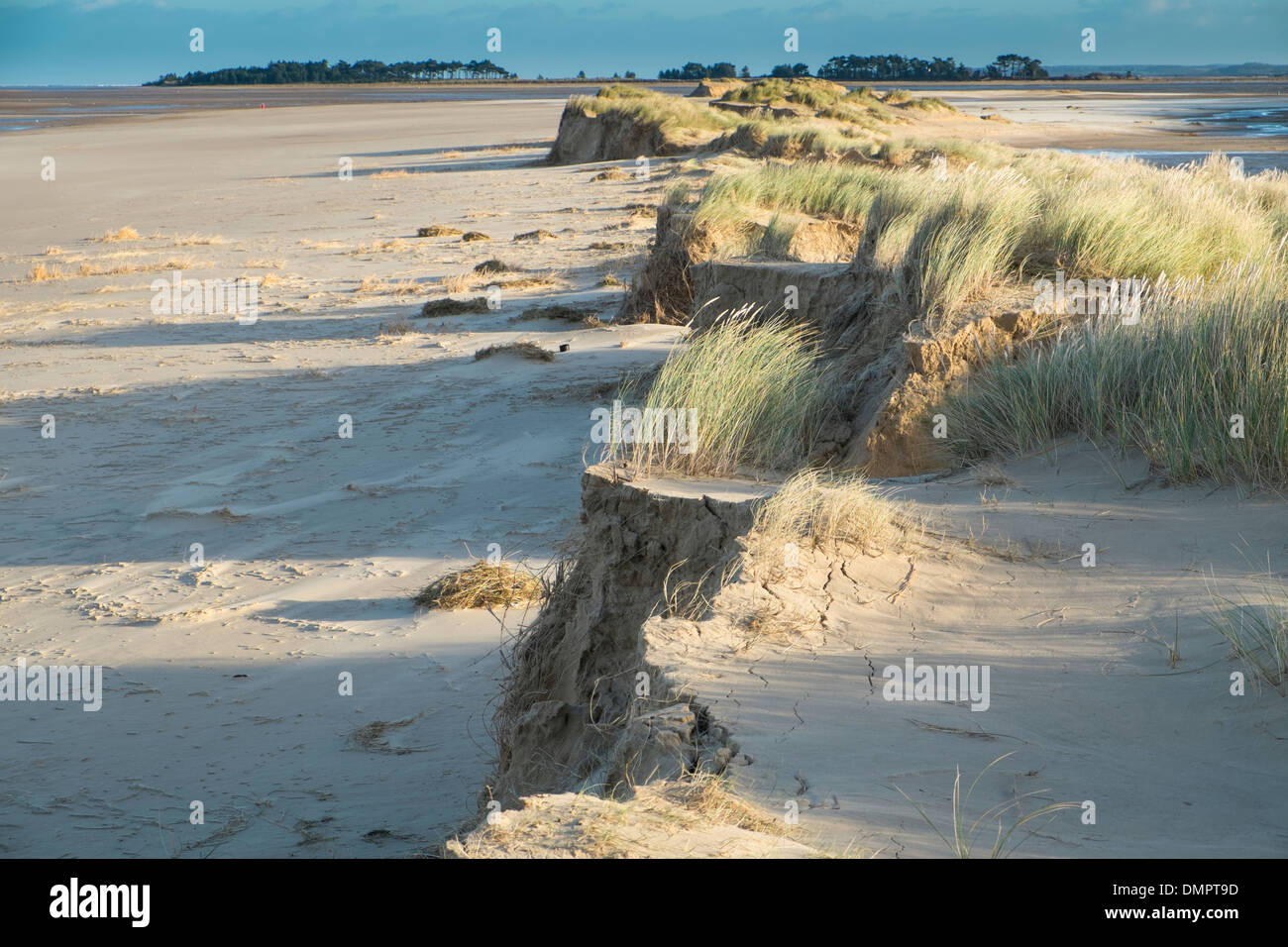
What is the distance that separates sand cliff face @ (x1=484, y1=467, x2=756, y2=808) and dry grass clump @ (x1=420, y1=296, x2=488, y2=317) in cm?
847

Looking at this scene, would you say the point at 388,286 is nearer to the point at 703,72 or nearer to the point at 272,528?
the point at 272,528

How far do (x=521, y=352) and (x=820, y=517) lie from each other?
6646mm

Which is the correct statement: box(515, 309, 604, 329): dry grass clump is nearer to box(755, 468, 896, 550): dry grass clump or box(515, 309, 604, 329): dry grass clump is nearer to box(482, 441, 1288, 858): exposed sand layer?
box(482, 441, 1288, 858): exposed sand layer

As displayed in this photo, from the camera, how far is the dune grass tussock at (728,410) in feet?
18.0

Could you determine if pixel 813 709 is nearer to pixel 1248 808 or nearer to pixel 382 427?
pixel 1248 808

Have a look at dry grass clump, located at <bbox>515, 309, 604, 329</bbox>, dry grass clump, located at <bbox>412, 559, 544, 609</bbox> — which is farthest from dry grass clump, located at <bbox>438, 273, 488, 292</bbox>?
dry grass clump, located at <bbox>412, 559, 544, 609</bbox>

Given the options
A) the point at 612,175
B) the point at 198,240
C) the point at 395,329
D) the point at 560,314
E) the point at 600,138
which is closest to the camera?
the point at 395,329

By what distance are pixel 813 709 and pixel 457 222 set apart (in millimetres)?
18734

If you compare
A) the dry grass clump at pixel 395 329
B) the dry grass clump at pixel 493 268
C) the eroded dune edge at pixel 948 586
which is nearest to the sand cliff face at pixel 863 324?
the eroded dune edge at pixel 948 586

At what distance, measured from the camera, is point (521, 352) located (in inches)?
424

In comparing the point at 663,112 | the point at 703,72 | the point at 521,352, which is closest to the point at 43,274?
the point at 521,352

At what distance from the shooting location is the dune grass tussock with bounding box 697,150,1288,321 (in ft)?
24.4

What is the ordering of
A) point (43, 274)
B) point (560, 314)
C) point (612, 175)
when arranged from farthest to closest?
point (612, 175)
point (43, 274)
point (560, 314)
